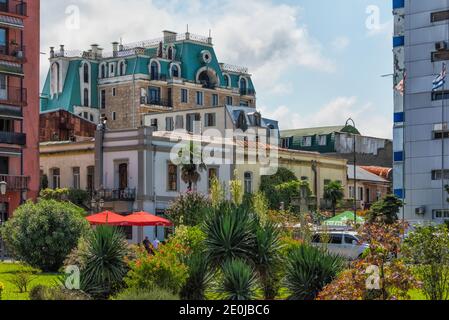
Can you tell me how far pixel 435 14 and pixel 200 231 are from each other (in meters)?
40.7

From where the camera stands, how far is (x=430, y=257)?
23.9 m

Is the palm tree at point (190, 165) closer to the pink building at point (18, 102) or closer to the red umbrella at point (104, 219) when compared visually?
the pink building at point (18, 102)

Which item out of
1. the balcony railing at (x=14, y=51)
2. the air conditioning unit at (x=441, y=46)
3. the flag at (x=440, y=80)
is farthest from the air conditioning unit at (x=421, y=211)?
the balcony railing at (x=14, y=51)

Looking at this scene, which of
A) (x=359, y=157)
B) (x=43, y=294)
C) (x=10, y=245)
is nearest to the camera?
(x=43, y=294)

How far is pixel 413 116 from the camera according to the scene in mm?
63969

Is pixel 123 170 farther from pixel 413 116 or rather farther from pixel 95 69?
pixel 95 69

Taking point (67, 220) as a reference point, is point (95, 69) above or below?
above

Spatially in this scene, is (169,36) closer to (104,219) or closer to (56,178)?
(56,178)

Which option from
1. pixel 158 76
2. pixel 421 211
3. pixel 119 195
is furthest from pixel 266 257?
pixel 158 76

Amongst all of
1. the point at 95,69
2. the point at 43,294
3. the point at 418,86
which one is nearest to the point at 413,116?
the point at 418,86

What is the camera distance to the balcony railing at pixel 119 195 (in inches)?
2288

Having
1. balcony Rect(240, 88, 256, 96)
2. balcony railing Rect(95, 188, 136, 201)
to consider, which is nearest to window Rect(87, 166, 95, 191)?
balcony railing Rect(95, 188, 136, 201)

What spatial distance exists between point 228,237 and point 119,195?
34682mm

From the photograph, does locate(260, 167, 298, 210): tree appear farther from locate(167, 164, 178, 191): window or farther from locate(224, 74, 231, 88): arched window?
locate(224, 74, 231, 88): arched window
